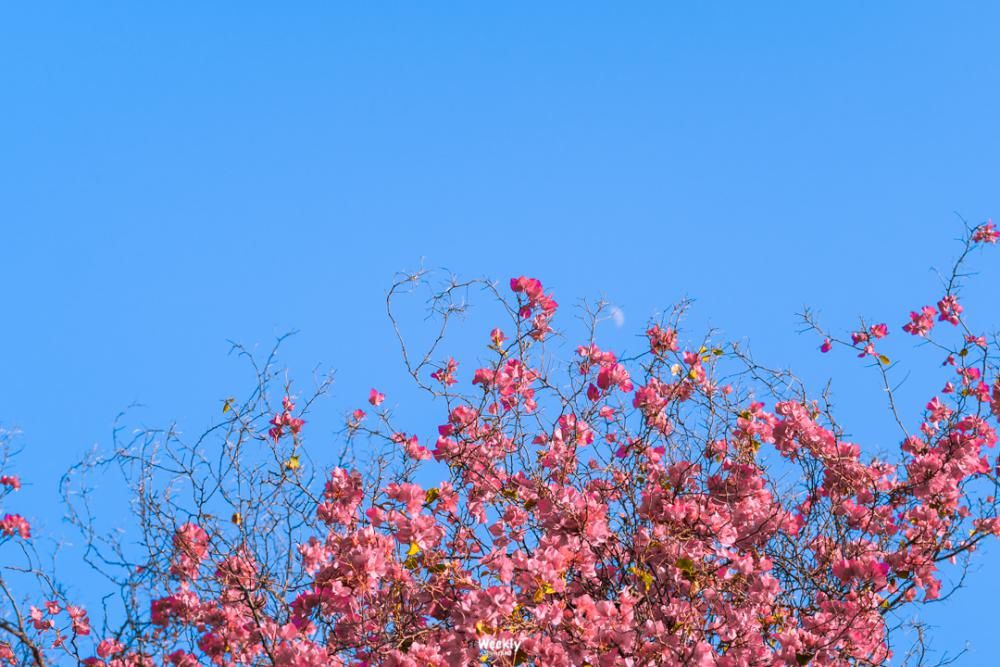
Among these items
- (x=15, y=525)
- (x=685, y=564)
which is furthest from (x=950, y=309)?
(x=15, y=525)

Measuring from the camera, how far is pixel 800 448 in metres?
6.21

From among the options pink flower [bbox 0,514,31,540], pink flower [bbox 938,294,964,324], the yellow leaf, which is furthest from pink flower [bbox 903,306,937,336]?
pink flower [bbox 0,514,31,540]

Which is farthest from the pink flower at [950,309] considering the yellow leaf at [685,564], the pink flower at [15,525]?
the pink flower at [15,525]

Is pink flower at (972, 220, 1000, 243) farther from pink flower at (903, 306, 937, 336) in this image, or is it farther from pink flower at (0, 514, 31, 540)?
pink flower at (0, 514, 31, 540)

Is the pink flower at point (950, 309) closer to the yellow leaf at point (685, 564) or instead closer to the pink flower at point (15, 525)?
the yellow leaf at point (685, 564)

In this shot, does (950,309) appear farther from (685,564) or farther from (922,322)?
(685,564)

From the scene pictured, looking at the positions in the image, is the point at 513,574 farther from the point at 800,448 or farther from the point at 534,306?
the point at 800,448

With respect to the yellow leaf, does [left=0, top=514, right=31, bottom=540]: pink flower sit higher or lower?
higher

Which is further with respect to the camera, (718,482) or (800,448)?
(800,448)

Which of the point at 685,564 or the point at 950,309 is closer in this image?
the point at 685,564

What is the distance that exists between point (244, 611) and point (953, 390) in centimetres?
538

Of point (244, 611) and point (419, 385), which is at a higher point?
point (419, 385)

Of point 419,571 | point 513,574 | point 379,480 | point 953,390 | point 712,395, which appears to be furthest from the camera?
point 953,390

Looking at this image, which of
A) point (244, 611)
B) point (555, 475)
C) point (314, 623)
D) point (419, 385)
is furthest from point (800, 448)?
point (244, 611)
